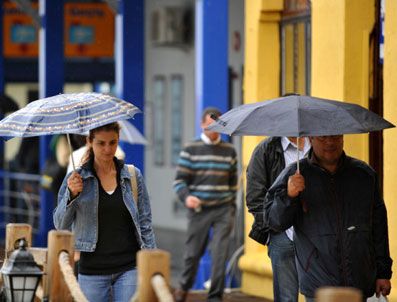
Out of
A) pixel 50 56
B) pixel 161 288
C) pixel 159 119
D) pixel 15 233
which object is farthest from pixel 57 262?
pixel 159 119

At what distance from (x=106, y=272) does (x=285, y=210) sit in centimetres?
108

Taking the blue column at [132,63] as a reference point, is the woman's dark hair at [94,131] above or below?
below

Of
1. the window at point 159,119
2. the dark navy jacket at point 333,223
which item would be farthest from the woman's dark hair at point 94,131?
the window at point 159,119

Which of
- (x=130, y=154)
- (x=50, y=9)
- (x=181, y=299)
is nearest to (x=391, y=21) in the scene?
(x=181, y=299)

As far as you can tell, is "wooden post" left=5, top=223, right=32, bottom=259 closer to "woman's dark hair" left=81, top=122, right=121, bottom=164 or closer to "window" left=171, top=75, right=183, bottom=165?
"woman's dark hair" left=81, top=122, right=121, bottom=164

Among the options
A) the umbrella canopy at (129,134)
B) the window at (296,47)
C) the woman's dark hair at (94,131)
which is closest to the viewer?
the woman's dark hair at (94,131)

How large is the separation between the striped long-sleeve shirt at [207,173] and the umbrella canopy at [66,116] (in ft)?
16.5

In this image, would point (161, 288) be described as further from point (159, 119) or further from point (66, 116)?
point (159, 119)

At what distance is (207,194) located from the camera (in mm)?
13523

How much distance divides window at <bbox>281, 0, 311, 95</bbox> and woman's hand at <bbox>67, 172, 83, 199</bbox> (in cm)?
538

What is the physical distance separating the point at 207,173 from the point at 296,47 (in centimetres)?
142

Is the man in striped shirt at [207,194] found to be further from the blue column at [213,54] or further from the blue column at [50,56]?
the blue column at [50,56]

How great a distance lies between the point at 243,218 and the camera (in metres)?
14.8

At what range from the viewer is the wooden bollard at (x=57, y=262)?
723cm
